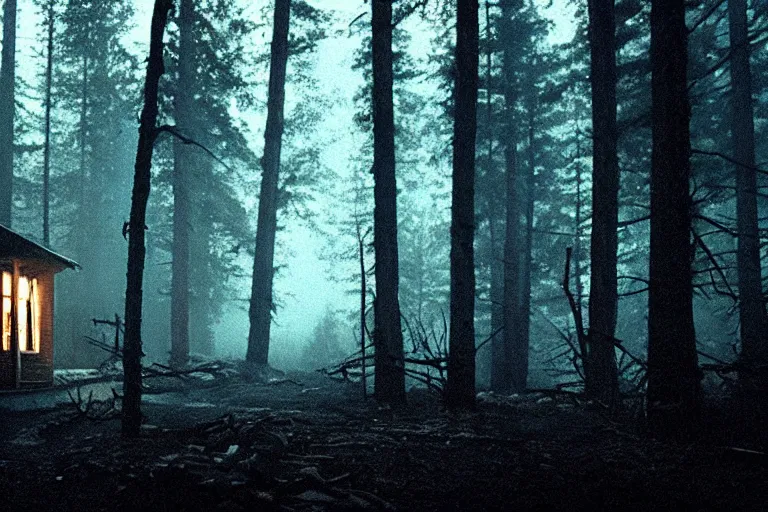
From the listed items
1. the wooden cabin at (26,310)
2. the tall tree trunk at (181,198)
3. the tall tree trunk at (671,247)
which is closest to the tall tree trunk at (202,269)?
the tall tree trunk at (181,198)

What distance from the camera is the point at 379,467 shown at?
19.9ft

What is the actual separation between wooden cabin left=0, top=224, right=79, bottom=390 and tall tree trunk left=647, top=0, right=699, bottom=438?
46.4ft

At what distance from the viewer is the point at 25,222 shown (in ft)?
149

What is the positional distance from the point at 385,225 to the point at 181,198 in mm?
12093

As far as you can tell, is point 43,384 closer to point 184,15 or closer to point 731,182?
point 184,15

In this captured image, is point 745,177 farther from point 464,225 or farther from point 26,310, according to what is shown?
point 26,310

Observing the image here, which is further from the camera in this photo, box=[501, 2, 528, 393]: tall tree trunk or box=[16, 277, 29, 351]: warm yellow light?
box=[501, 2, 528, 393]: tall tree trunk

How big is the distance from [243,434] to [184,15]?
18.4 meters

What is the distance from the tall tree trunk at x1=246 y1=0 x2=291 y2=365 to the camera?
19.1 meters

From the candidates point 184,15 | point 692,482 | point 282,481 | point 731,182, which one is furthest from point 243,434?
point 731,182

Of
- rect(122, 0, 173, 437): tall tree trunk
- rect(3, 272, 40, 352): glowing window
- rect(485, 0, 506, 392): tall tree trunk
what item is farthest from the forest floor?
rect(485, 0, 506, 392): tall tree trunk

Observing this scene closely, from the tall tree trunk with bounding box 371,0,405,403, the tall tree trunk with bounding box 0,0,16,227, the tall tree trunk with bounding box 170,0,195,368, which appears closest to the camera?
the tall tree trunk with bounding box 371,0,405,403

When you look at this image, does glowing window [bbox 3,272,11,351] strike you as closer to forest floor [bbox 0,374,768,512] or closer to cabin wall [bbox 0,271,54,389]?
cabin wall [bbox 0,271,54,389]

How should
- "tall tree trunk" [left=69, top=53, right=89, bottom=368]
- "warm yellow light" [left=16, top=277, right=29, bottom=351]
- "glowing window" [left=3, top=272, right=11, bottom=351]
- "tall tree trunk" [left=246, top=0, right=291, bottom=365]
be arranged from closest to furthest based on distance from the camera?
"glowing window" [left=3, top=272, right=11, bottom=351] → "warm yellow light" [left=16, top=277, right=29, bottom=351] → "tall tree trunk" [left=246, top=0, right=291, bottom=365] → "tall tree trunk" [left=69, top=53, right=89, bottom=368]
